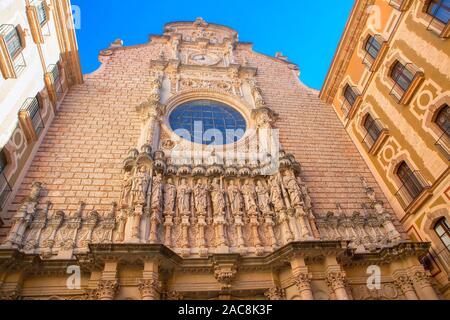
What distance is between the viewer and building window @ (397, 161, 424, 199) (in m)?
10.6

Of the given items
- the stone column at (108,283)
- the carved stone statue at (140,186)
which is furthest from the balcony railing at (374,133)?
the stone column at (108,283)

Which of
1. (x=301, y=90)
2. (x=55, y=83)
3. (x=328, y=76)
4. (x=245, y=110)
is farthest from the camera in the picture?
(x=301, y=90)

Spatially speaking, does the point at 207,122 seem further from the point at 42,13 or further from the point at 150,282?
the point at 150,282

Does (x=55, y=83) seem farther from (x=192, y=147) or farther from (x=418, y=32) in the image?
(x=418, y=32)

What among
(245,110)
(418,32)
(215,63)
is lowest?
(418,32)

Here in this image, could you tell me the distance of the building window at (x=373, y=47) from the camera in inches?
526

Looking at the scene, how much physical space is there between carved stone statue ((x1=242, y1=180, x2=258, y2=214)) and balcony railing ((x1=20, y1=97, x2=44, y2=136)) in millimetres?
7689

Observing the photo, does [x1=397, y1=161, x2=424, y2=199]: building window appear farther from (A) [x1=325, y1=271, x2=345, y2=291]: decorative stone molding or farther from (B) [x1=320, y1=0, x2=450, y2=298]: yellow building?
(A) [x1=325, y1=271, x2=345, y2=291]: decorative stone molding

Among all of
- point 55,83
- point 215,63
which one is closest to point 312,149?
point 215,63

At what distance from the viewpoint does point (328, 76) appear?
53.5ft

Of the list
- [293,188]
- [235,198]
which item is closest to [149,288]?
[235,198]

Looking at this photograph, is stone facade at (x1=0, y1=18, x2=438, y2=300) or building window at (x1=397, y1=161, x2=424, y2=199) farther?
building window at (x1=397, y1=161, x2=424, y2=199)

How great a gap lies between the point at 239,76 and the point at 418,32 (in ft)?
27.1

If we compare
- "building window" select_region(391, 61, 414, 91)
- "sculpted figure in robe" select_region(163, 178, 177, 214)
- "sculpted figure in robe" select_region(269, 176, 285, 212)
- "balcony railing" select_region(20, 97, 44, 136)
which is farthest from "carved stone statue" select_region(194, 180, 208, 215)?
"building window" select_region(391, 61, 414, 91)
